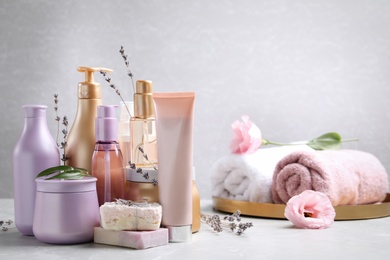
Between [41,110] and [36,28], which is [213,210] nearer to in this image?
[41,110]

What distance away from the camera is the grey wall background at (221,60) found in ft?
4.37

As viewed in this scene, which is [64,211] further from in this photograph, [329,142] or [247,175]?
[329,142]

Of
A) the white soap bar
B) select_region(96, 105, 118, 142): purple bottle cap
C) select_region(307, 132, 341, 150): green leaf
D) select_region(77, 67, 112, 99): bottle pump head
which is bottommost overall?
the white soap bar

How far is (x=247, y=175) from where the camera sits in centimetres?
107

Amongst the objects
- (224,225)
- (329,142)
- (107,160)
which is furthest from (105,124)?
(329,142)

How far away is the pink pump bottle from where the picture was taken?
2.72 ft

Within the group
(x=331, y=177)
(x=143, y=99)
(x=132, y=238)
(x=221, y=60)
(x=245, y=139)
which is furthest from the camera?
(x=221, y=60)

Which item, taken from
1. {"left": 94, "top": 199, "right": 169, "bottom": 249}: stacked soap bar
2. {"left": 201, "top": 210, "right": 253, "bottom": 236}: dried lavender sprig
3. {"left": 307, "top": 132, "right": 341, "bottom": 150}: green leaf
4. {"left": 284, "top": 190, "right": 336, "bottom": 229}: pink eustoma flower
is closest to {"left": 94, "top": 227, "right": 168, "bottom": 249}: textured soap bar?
{"left": 94, "top": 199, "right": 169, "bottom": 249}: stacked soap bar

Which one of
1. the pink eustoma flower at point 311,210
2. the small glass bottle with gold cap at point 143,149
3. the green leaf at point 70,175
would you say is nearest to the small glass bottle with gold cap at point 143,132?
the small glass bottle with gold cap at point 143,149

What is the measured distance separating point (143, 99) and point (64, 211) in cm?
21

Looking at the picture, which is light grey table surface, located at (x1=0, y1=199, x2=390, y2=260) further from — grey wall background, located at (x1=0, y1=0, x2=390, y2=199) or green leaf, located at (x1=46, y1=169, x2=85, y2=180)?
grey wall background, located at (x1=0, y1=0, x2=390, y2=199)

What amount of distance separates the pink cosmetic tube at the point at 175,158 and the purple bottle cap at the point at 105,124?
0.27 feet

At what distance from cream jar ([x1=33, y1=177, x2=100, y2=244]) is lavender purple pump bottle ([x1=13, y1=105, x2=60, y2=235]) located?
6 cm

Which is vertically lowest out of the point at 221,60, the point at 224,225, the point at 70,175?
the point at 224,225
